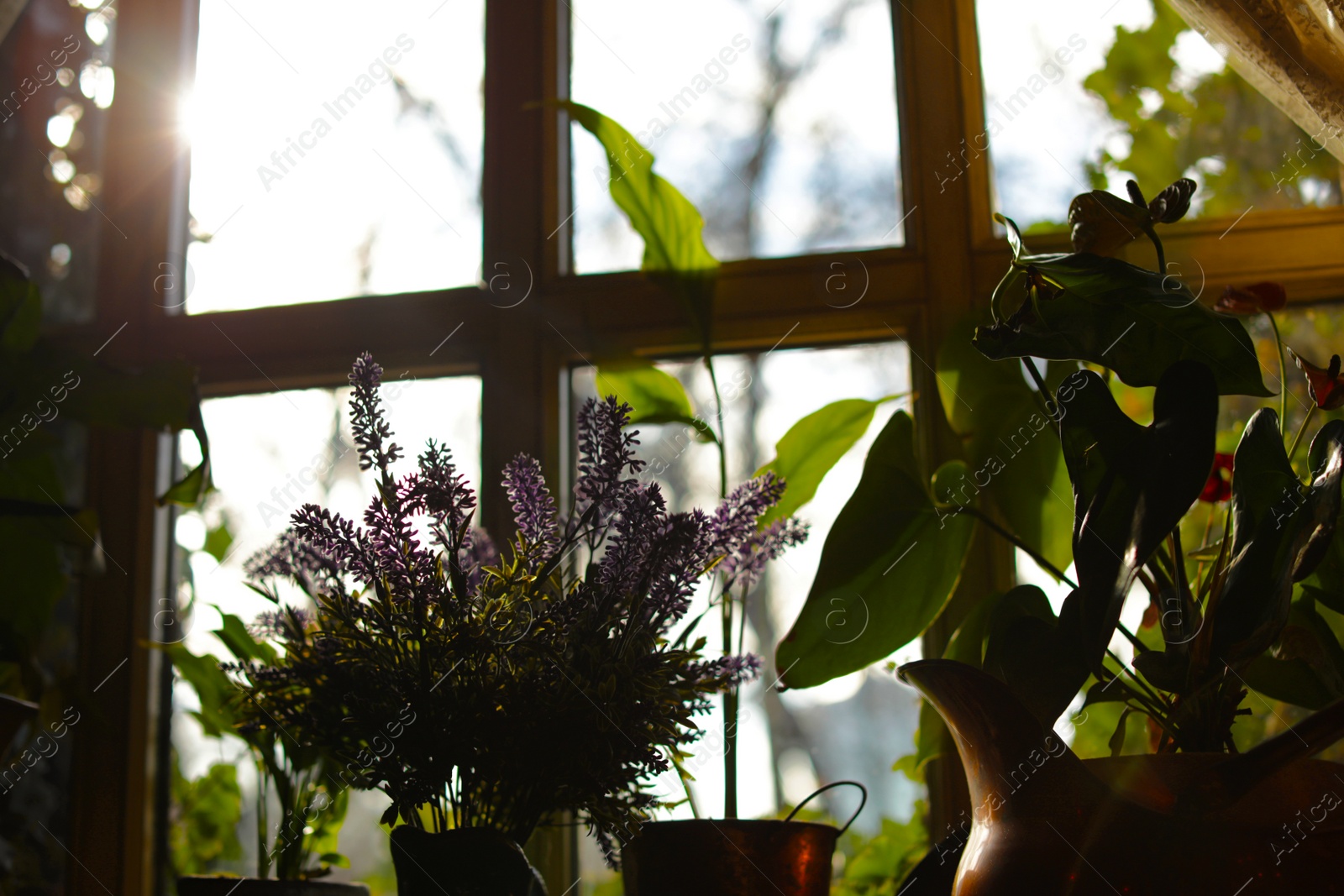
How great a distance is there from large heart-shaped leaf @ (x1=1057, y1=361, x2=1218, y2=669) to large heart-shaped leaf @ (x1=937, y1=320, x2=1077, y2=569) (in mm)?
332

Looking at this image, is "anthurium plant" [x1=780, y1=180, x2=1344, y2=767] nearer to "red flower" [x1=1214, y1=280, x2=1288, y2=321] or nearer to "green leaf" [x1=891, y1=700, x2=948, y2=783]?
"red flower" [x1=1214, y1=280, x2=1288, y2=321]

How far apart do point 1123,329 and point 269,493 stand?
3.69 feet

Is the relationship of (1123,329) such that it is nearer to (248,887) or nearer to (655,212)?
(655,212)

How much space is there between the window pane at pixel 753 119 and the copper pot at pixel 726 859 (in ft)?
2.60

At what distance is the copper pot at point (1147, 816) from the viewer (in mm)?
555

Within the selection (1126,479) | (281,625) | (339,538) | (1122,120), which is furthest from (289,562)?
(1122,120)

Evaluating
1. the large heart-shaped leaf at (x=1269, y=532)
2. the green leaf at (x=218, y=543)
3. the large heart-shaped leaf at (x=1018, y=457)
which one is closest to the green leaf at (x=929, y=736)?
the large heart-shaped leaf at (x=1018, y=457)

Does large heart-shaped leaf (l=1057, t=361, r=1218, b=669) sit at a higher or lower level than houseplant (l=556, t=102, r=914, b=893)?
lower

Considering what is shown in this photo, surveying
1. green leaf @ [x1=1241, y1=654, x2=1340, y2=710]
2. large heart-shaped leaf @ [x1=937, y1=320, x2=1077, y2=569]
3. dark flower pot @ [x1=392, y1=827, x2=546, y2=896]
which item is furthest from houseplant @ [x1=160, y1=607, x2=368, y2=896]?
green leaf @ [x1=1241, y1=654, x2=1340, y2=710]

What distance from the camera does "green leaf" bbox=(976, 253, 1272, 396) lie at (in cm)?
68

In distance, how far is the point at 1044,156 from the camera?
1340mm

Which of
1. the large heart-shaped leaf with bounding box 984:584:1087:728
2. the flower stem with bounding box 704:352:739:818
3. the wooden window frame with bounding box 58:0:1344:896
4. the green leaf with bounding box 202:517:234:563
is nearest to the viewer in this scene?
the large heart-shaped leaf with bounding box 984:584:1087:728

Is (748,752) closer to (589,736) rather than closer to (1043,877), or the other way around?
(589,736)

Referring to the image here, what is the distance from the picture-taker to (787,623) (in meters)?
1.25
